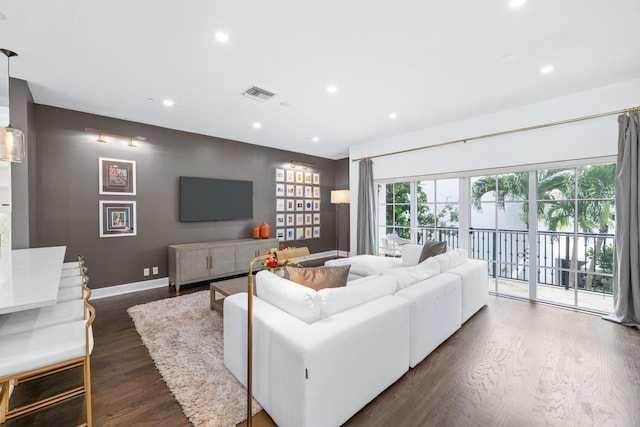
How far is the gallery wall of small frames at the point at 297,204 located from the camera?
6.10 meters

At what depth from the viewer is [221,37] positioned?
222cm

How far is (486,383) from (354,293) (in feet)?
4.02

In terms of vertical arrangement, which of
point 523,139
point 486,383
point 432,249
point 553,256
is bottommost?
point 486,383

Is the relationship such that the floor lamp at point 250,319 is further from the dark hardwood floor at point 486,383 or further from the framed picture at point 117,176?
the framed picture at point 117,176

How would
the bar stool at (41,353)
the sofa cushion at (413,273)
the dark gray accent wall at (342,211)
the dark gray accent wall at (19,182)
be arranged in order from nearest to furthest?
the bar stool at (41,353) → the sofa cushion at (413,273) → the dark gray accent wall at (19,182) → the dark gray accent wall at (342,211)

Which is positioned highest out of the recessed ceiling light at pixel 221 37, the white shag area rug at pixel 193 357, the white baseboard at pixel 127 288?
the recessed ceiling light at pixel 221 37

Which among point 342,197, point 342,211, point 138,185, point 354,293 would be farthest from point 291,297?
point 342,211

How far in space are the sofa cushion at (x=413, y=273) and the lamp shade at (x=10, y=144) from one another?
3.29 meters

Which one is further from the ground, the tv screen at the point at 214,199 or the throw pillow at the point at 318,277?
the tv screen at the point at 214,199

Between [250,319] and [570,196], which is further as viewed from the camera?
[570,196]

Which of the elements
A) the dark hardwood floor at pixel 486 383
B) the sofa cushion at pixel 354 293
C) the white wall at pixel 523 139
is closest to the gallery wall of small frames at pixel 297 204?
the white wall at pixel 523 139

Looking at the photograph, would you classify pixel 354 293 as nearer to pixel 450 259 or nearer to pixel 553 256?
pixel 450 259

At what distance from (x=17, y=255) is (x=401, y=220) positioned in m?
5.24

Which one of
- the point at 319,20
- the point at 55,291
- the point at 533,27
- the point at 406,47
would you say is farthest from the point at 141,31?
the point at 533,27
